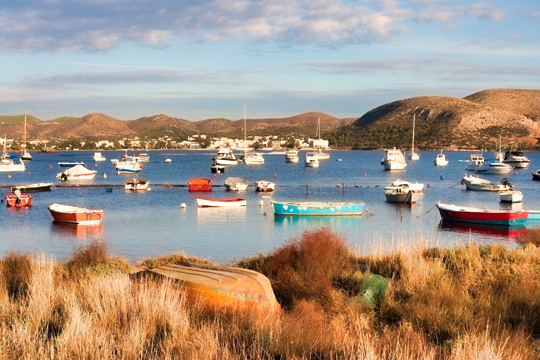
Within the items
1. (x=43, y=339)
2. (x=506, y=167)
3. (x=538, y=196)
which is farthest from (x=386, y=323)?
(x=506, y=167)

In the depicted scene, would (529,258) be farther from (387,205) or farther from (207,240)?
(387,205)

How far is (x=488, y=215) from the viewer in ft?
117

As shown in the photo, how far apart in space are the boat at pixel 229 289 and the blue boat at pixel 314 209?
29601mm

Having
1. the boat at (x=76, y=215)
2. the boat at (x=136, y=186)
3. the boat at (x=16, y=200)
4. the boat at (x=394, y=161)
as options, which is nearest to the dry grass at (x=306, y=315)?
the boat at (x=76, y=215)

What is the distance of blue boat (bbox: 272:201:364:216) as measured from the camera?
132ft

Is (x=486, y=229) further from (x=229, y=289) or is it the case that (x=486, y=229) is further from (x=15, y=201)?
(x=15, y=201)

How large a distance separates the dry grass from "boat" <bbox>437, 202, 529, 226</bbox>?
2175 cm

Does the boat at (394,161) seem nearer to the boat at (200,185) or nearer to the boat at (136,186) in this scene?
the boat at (200,185)

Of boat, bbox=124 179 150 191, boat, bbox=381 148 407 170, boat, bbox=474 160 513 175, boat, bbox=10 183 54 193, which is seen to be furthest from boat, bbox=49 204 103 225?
boat, bbox=474 160 513 175

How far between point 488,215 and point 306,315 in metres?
29.3

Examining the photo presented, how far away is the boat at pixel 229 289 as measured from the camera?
9.66 meters

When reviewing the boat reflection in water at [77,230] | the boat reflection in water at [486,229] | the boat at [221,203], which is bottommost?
the boat reflection in water at [77,230]

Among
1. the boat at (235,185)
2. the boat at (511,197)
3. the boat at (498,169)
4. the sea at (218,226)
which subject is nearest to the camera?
the sea at (218,226)

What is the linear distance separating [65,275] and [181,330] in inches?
272
